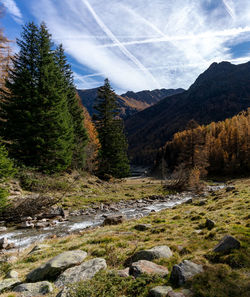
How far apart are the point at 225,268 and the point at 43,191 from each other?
16914 mm

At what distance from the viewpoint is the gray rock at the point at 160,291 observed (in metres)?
3.86

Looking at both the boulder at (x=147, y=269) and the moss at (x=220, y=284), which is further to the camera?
the boulder at (x=147, y=269)

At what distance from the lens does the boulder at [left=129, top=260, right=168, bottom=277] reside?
4.73 metres

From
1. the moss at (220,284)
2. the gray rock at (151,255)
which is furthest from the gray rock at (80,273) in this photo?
the moss at (220,284)

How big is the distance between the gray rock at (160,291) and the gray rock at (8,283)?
3869 mm

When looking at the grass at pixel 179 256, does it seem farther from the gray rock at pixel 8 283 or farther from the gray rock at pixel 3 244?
the gray rock at pixel 3 244

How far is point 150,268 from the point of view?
4949 mm

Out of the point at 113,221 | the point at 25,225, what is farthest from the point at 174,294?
the point at 25,225

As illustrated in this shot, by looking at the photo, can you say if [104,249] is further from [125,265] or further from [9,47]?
[9,47]

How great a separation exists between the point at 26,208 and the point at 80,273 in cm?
1109

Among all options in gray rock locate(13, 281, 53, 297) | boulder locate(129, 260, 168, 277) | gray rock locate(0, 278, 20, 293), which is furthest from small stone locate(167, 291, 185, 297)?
gray rock locate(0, 278, 20, 293)

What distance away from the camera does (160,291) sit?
3.93m

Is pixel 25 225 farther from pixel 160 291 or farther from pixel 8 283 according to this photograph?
pixel 160 291

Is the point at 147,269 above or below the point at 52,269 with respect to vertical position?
above
